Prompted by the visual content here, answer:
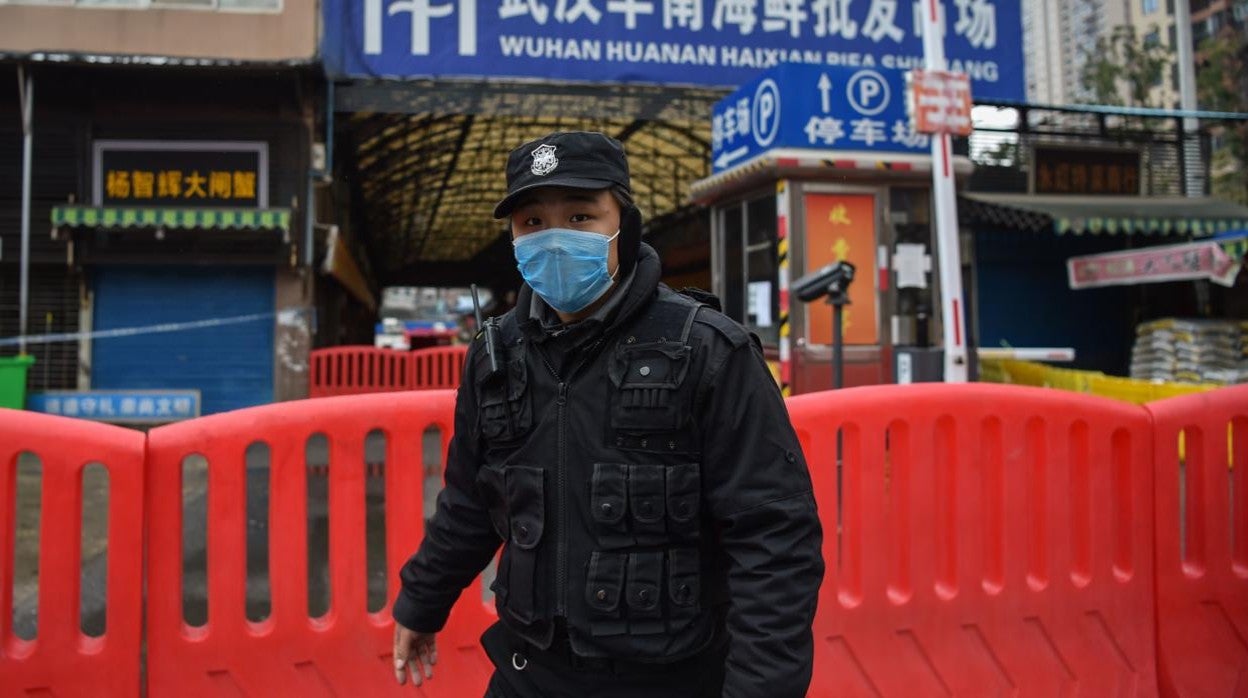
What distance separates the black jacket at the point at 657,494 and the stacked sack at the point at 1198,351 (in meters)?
10.9

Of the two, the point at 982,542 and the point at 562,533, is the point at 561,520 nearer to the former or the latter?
the point at 562,533

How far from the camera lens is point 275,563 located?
306 centimetres

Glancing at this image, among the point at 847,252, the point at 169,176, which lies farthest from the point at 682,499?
the point at 169,176

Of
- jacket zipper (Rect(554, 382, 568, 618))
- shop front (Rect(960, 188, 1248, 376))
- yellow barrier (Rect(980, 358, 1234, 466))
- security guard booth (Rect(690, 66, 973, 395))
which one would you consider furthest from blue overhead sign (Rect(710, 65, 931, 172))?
jacket zipper (Rect(554, 382, 568, 618))

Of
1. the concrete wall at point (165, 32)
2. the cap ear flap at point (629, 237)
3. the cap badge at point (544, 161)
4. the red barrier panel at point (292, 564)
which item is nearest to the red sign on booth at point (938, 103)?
the red barrier panel at point (292, 564)

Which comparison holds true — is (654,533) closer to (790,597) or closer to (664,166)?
(790,597)

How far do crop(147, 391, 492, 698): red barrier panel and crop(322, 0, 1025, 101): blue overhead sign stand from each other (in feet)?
37.4

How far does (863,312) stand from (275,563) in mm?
7271

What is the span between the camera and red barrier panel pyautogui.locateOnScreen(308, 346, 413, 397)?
43.7ft

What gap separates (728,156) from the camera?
10.4 m

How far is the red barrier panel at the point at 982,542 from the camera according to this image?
10.7 feet

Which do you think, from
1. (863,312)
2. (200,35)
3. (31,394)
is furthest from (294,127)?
(863,312)

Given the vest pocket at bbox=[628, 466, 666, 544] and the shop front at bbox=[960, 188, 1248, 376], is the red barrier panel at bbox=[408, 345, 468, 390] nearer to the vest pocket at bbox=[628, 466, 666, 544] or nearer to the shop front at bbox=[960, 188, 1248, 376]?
the shop front at bbox=[960, 188, 1248, 376]

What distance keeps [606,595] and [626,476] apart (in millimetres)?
224
